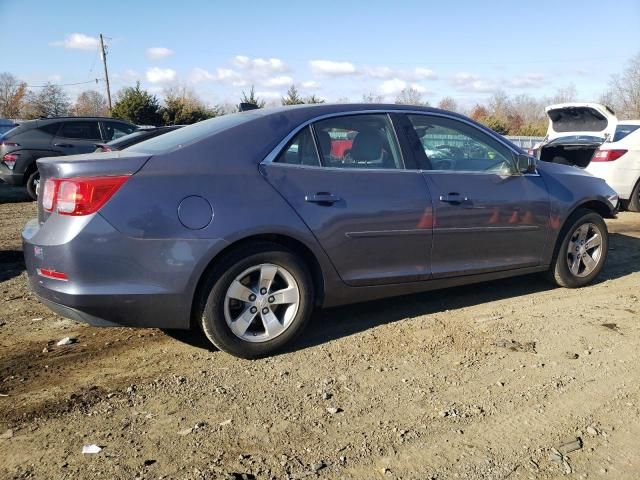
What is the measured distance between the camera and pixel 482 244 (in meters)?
4.55

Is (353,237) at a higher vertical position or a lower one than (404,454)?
higher

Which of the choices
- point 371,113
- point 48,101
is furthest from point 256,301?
point 48,101

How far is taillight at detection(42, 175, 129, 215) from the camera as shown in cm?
322

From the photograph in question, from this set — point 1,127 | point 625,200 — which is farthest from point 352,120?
point 1,127

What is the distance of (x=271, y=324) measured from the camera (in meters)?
3.73

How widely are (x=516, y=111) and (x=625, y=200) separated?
5236cm

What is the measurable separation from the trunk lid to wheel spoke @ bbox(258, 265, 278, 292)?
0.98 m

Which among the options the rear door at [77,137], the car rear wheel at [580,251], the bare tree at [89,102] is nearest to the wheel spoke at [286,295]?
the car rear wheel at [580,251]

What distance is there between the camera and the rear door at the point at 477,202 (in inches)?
171

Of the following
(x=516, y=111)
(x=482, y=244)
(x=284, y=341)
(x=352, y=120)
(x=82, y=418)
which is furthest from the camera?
(x=516, y=111)

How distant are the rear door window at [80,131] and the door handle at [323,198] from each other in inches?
394

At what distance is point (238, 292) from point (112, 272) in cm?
76

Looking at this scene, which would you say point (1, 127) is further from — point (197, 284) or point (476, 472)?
point (476, 472)

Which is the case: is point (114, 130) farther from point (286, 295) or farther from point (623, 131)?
point (286, 295)
